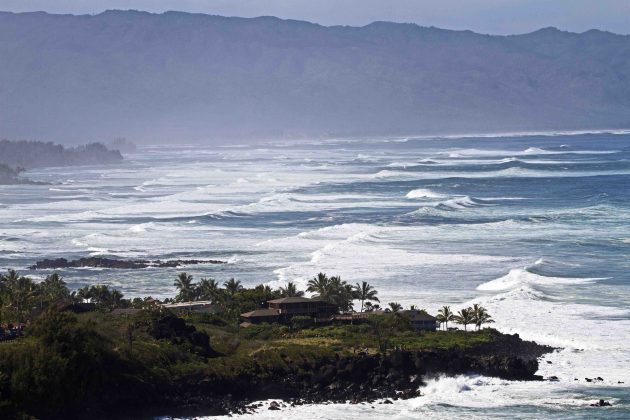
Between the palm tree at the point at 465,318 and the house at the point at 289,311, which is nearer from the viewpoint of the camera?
the palm tree at the point at 465,318

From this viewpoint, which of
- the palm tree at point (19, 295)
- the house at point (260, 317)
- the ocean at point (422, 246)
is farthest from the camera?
the house at point (260, 317)

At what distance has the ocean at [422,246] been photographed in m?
55.7

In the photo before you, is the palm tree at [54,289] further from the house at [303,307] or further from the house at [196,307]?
the house at [303,307]

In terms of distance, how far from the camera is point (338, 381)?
182 feet

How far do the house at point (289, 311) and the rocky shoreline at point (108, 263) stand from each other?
24.8 metres

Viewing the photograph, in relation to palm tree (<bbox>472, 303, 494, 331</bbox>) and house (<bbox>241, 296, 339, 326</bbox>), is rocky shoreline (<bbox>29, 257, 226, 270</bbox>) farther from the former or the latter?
palm tree (<bbox>472, 303, 494, 331</bbox>)

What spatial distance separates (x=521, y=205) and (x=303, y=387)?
7682 centimetres

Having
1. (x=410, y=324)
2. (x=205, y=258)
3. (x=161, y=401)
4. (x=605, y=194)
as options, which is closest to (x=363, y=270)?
(x=205, y=258)

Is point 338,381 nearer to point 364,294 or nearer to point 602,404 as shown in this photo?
point 602,404

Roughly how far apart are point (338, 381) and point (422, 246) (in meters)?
42.2

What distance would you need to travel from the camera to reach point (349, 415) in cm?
5128

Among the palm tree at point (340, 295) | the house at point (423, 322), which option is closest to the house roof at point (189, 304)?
the palm tree at point (340, 295)

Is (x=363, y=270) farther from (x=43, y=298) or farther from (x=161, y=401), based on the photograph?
(x=161, y=401)

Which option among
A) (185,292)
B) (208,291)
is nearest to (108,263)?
(185,292)
